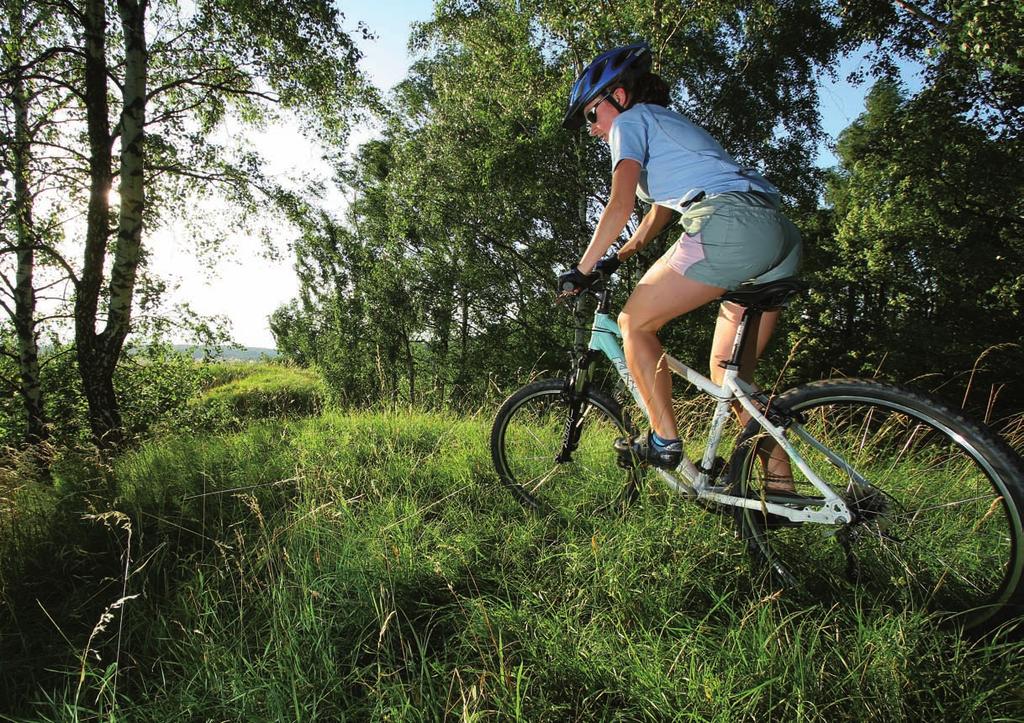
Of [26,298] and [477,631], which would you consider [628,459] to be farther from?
[26,298]

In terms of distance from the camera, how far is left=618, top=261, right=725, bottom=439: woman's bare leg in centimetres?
196

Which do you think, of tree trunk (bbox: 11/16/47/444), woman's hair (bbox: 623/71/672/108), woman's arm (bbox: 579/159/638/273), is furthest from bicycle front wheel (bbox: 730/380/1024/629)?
tree trunk (bbox: 11/16/47/444)

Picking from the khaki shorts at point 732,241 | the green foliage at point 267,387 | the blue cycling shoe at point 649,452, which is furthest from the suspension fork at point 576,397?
the green foliage at point 267,387

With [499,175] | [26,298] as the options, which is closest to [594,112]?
[26,298]

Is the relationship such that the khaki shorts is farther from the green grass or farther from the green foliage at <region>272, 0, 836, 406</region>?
the green foliage at <region>272, 0, 836, 406</region>

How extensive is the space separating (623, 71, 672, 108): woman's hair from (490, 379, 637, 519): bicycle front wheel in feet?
4.77

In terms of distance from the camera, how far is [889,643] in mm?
1310

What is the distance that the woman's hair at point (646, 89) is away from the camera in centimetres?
223

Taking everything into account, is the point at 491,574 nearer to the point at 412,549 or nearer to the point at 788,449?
the point at 412,549

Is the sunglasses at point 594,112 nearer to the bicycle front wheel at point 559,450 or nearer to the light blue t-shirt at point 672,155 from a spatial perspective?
the light blue t-shirt at point 672,155

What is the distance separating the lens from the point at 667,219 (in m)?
2.40

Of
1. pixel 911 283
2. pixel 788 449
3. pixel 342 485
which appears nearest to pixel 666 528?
pixel 788 449

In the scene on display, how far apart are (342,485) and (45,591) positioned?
136 cm

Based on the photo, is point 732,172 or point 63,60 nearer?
point 732,172
